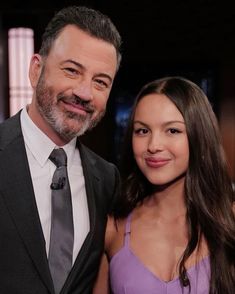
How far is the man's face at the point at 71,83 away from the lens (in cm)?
142

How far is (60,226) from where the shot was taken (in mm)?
1372

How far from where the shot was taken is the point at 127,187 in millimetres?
1756

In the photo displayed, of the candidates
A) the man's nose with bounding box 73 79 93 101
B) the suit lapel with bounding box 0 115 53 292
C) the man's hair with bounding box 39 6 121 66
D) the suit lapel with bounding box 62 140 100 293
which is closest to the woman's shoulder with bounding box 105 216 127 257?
the suit lapel with bounding box 62 140 100 293

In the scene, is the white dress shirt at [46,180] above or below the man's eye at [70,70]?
below

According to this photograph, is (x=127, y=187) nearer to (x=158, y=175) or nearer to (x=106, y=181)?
(x=106, y=181)

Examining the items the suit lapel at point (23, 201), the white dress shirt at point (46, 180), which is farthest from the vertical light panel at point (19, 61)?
the suit lapel at point (23, 201)

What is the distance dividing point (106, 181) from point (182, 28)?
364 centimetres

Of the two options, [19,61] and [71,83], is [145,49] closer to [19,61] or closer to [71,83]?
[19,61]

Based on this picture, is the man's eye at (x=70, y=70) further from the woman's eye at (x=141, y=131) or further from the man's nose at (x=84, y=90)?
the woman's eye at (x=141, y=131)

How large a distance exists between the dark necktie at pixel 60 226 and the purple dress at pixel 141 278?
0.85 feet


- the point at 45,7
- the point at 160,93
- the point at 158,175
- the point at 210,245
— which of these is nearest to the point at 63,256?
the point at 158,175

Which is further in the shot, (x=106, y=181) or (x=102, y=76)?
(x=106, y=181)

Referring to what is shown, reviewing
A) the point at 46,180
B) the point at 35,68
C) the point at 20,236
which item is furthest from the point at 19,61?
the point at 20,236

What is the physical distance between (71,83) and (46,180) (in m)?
0.32
